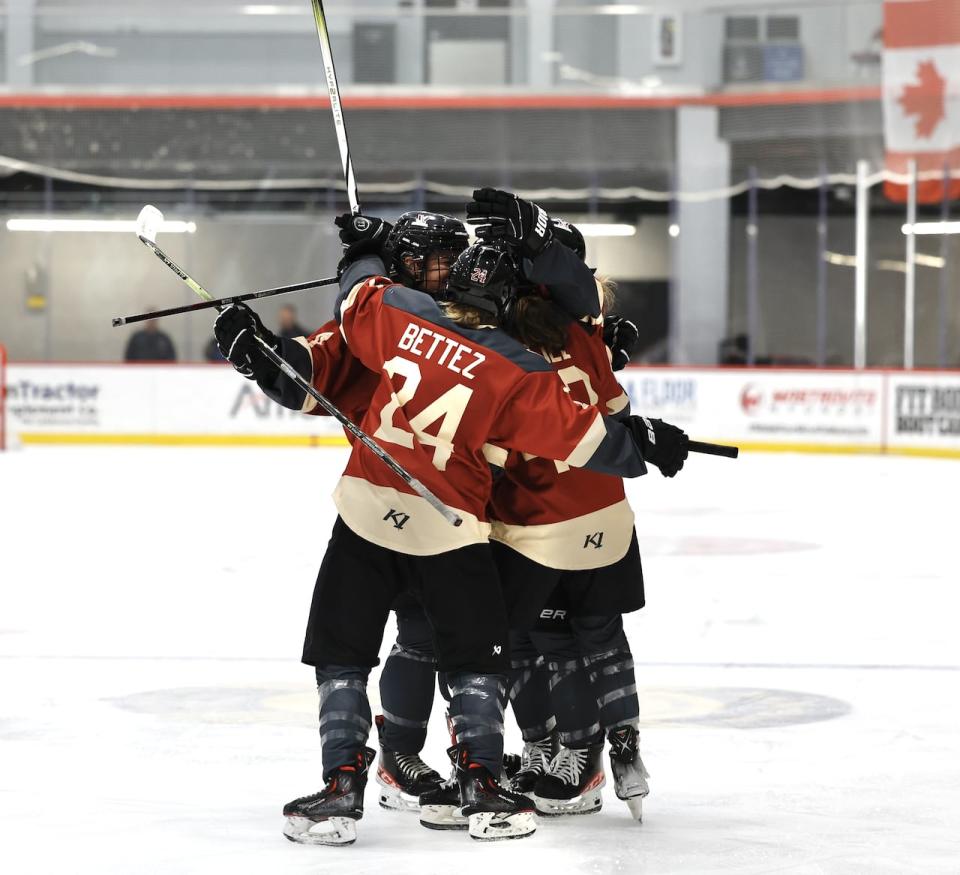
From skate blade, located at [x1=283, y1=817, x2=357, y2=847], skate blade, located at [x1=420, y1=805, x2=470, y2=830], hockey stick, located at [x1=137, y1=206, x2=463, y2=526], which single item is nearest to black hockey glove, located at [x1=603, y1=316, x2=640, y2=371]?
hockey stick, located at [x1=137, y1=206, x2=463, y2=526]

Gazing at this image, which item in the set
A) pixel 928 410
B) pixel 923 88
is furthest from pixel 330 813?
pixel 923 88

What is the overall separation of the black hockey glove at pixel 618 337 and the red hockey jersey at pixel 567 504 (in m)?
0.10

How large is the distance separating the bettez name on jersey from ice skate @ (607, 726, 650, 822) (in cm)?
49

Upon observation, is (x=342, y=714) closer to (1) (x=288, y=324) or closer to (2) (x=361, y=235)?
(2) (x=361, y=235)

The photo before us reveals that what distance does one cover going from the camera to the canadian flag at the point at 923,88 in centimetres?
1669

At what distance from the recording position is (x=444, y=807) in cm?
312

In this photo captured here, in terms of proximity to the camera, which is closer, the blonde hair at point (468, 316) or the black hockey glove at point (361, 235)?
the blonde hair at point (468, 316)

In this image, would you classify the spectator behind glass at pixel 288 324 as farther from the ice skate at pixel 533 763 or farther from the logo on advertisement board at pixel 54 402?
the ice skate at pixel 533 763

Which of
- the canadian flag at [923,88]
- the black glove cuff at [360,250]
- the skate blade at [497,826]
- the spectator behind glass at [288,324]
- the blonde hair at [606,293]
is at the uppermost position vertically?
the canadian flag at [923,88]

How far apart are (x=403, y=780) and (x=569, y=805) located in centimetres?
33

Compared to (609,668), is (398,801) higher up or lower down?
lower down

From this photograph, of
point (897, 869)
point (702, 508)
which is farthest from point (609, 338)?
point (702, 508)

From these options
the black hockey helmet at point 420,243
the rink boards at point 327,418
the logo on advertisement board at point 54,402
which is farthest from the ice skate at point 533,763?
the logo on advertisement board at point 54,402

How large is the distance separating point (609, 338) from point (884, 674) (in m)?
1.75
